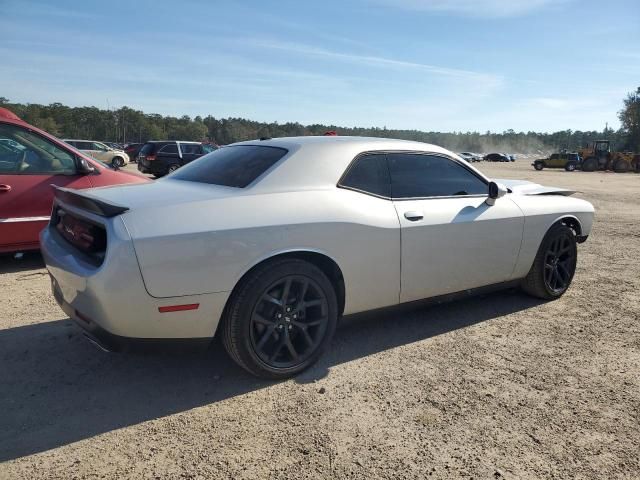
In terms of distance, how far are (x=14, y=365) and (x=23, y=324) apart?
0.79 m

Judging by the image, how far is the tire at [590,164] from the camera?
4166cm

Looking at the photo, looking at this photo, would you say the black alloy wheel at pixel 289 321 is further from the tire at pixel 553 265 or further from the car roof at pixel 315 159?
the tire at pixel 553 265

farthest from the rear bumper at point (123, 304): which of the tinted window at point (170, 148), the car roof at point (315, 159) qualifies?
the tinted window at point (170, 148)

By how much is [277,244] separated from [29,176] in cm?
399

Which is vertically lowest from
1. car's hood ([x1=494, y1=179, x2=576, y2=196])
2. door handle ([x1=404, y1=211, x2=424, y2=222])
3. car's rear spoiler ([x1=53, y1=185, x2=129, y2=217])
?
door handle ([x1=404, y1=211, x2=424, y2=222])

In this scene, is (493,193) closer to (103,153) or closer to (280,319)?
(280,319)

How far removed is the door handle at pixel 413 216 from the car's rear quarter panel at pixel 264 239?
12 cm

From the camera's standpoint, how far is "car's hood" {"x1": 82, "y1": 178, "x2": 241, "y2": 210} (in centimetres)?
278

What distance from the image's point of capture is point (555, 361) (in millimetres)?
3398

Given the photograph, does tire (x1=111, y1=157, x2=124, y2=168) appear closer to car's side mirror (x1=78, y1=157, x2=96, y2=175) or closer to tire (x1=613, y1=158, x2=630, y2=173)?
car's side mirror (x1=78, y1=157, x2=96, y2=175)

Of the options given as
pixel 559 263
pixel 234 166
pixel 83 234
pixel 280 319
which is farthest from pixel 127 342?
pixel 559 263

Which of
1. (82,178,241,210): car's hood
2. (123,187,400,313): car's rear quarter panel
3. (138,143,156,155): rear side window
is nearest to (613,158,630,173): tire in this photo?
(138,143,156,155): rear side window

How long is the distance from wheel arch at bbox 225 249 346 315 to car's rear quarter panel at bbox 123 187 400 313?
0.06 ft

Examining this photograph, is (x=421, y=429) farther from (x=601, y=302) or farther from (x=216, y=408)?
(x=601, y=302)
